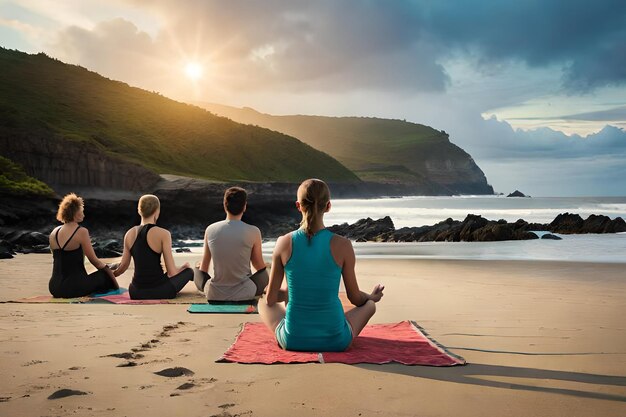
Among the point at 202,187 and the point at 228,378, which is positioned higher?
the point at 202,187

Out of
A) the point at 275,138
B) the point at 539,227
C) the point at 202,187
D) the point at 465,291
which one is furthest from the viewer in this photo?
the point at 275,138

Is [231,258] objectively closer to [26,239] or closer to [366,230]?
[26,239]

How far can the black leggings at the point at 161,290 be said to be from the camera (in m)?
9.05

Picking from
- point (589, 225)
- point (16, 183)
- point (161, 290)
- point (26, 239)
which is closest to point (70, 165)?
point (16, 183)

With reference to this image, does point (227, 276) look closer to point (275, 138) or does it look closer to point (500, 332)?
point (500, 332)

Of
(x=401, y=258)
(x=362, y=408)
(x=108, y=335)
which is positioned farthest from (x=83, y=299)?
(x=401, y=258)

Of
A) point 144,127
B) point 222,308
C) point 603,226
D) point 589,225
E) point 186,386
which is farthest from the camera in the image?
point 144,127

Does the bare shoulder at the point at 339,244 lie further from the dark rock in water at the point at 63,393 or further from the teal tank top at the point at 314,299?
the dark rock in water at the point at 63,393

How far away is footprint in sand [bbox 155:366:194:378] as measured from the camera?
469 cm

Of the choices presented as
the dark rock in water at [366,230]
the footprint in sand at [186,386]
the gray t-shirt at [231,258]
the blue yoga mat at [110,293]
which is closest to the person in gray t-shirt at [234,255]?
the gray t-shirt at [231,258]

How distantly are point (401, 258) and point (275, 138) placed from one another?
373 feet

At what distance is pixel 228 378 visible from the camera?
4602mm

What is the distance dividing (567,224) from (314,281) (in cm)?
2754

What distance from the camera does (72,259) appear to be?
30.1ft
